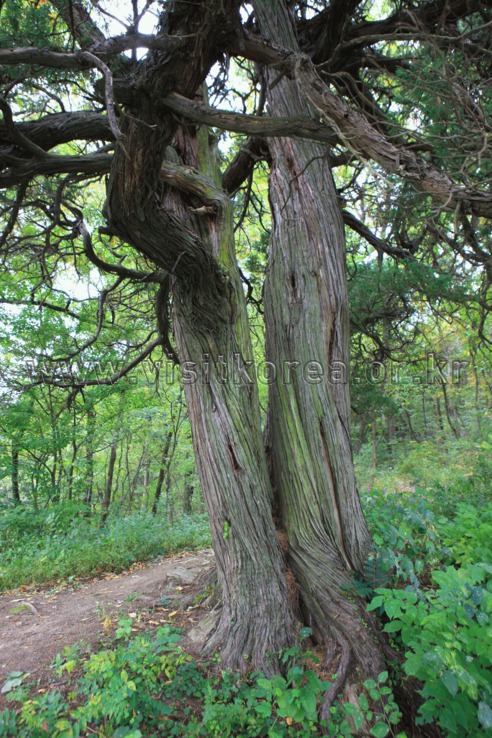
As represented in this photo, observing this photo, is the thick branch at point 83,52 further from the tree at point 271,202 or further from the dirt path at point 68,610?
the dirt path at point 68,610

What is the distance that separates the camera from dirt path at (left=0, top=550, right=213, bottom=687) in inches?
124

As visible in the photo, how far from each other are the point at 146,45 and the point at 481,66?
3.67 meters

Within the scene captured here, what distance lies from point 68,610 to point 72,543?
2.20 meters

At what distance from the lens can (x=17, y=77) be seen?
2.54 m

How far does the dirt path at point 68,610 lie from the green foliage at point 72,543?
339 millimetres

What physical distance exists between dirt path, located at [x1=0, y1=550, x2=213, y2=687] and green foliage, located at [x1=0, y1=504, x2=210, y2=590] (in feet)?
1.11

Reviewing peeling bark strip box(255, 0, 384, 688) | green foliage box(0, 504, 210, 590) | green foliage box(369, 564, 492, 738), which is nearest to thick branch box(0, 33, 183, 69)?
peeling bark strip box(255, 0, 384, 688)

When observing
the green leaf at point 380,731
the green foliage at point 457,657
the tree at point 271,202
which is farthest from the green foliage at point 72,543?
the green foliage at point 457,657

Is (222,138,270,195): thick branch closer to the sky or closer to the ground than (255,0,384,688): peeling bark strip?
closer to the sky

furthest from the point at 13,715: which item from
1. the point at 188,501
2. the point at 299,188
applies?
the point at 188,501

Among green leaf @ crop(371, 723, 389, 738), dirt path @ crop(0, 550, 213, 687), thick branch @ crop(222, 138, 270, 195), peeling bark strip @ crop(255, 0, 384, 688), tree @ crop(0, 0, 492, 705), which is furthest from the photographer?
thick branch @ crop(222, 138, 270, 195)

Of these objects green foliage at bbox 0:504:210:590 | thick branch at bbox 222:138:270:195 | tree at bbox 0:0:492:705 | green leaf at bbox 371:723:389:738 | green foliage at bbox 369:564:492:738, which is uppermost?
thick branch at bbox 222:138:270:195

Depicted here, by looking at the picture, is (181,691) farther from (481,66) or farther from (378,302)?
(481,66)

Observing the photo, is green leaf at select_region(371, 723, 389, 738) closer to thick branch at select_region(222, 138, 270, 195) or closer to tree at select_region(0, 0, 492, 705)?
tree at select_region(0, 0, 492, 705)
